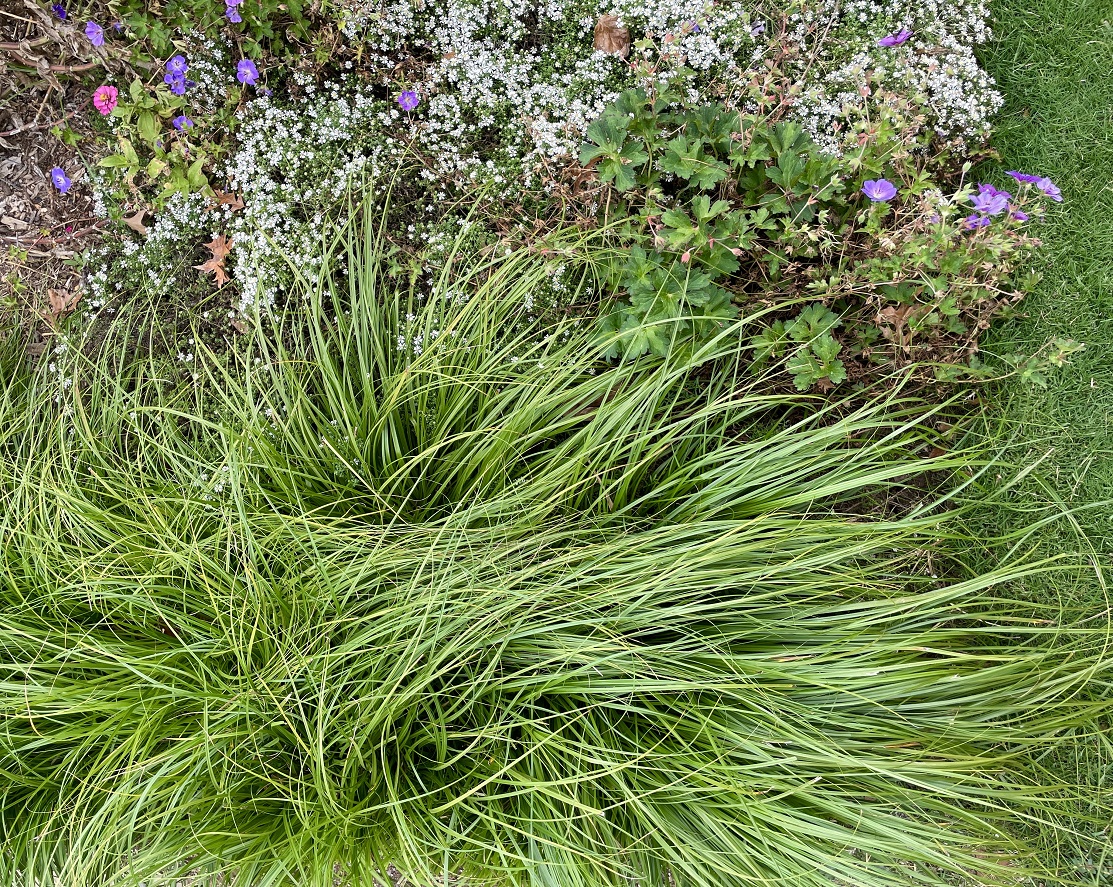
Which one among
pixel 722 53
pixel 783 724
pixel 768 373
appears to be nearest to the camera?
pixel 783 724

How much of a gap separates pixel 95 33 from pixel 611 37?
1988 millimetres

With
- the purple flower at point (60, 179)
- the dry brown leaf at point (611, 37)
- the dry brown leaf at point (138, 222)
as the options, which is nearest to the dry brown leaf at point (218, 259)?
the dry brown leaf at point (138, 222)

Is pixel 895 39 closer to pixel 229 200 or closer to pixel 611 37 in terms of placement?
pixel 611 37

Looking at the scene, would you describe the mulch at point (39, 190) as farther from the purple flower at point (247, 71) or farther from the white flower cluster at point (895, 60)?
the white flower cluster at point (895, 60)

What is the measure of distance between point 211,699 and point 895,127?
2.85 meters

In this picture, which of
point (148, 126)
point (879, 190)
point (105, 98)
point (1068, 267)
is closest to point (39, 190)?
point (105, 98)

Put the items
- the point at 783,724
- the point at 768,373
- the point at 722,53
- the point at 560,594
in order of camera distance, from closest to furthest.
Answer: the point at 783,724 → the point at 560,594 → the point at 768,373 → the point at 722,53

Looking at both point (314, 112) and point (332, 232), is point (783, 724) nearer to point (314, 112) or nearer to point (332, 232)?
point (332, 232)

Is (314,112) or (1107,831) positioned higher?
(314,112)

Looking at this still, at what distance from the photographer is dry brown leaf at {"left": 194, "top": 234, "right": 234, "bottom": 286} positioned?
2788 mm

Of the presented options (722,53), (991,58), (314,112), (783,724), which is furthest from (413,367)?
(991,58)

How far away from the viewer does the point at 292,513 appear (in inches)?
94.0

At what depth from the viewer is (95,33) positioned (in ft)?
8.48

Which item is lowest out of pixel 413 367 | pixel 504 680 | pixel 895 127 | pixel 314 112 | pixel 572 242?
pixel 504 680
